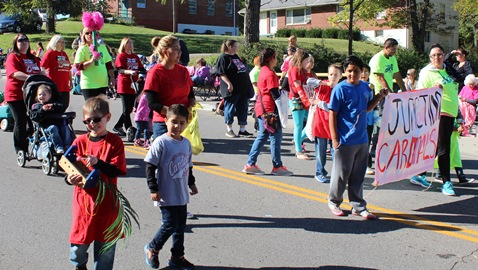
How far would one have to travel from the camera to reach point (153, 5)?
195 feet

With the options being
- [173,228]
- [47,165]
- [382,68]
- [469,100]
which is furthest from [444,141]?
[469,100]

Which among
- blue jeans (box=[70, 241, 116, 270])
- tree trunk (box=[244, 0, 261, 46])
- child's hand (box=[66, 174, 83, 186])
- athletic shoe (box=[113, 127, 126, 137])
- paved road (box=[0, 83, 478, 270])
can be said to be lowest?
paved road (box=[0, 83, 478, 270])

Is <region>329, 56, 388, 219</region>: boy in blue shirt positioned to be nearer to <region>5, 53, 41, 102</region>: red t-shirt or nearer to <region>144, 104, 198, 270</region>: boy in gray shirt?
<region>144, 104, 198, 270</region>: boy in gray shirt

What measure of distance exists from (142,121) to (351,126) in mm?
5594

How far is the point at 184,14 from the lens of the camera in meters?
61.7

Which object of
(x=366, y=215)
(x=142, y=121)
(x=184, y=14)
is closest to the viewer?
(x=366, y=215)

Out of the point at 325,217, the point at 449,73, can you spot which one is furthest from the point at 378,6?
the point at 325,217

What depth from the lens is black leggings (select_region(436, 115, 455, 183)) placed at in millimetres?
7953

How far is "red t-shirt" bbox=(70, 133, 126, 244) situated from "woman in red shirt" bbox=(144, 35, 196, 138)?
177 centimetres

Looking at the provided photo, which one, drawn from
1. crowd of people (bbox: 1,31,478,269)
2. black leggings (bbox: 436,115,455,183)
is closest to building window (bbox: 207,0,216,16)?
crowd of people (bbox: 1,31,478,269)

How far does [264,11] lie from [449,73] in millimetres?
56537

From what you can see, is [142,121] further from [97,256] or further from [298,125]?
[97,256]

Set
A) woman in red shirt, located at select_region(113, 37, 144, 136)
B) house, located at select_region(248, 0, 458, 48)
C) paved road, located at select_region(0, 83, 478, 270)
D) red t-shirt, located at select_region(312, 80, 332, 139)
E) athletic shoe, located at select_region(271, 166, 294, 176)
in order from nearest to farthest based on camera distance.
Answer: paved road, located at select_region(0, 83, 478, 270)
red t-shirt, located at select_region(312, 80, 332, 139)
athletic shoe, located at select_region(271, 166, 294, 176)
woman in red shirt, located at select_region(113, 37, 144, 136)
house, located at select_region(248, 0, 458, 48)

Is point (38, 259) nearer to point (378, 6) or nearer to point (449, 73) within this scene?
point (449, 73)
